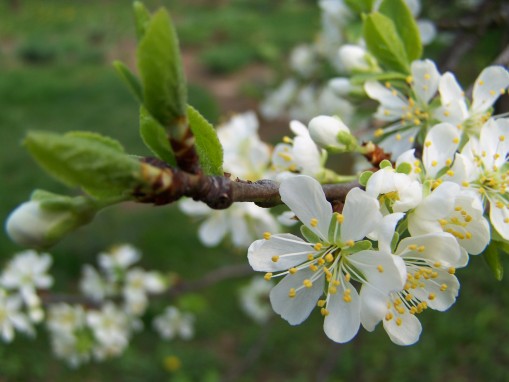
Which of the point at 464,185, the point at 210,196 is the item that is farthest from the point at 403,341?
the point at 210,196

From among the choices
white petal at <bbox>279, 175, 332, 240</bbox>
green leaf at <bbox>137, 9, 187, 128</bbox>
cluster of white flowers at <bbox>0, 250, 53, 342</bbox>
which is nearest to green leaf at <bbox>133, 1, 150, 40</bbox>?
green leaf at <bbox>137, 9, 187, 128</bbox>

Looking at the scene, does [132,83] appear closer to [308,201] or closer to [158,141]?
[158,141]

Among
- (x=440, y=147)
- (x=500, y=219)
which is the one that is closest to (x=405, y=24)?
(x=440, y=147)

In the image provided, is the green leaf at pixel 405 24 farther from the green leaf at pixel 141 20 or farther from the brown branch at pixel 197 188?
the green leaf at pixel 141 20

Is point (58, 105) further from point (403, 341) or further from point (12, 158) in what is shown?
point (403, 341)

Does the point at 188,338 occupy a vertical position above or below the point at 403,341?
below

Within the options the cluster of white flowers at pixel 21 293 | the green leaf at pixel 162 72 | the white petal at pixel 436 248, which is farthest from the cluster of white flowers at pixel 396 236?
the cluster of white flowers at pixel 21 293
